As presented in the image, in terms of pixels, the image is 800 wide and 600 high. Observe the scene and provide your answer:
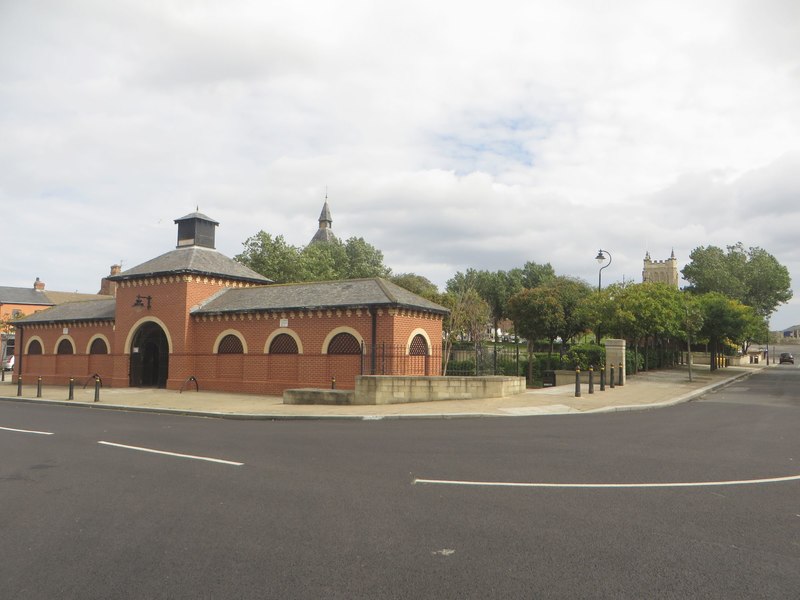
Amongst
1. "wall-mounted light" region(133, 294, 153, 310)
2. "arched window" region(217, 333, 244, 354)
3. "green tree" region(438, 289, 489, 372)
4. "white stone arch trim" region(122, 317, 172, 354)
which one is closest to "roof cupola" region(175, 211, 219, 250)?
"wall-mounted light" region(133, 294, 153, 310)

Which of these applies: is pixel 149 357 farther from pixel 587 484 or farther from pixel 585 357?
pixel 587 484

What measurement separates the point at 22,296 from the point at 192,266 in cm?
5453

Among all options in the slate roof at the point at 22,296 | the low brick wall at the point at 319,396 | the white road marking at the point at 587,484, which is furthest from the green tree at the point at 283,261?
the white road marking at the point at 587,484

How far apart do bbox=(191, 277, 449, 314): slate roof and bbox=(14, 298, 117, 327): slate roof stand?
8.04 meters

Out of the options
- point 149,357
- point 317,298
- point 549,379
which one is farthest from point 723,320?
point 149,357

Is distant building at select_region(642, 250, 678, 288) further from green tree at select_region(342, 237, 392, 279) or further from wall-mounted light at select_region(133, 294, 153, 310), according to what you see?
wall-mounted light at select_region(133, 294, 153, 310)

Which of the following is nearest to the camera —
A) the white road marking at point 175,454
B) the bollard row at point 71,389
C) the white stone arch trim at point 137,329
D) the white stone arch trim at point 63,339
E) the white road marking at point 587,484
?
the white road marking at point 587,484

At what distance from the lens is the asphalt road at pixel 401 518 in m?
4.16

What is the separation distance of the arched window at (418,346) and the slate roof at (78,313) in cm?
1700

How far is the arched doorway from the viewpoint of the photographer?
→ 1087 inches

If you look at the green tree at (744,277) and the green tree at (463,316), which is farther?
the green tree at (744,277)

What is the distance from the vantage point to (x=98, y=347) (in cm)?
3127

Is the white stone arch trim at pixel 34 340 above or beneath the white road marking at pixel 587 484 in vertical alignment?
above

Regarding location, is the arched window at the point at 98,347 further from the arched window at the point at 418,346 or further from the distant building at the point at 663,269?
the distant building at the point at 663,269
